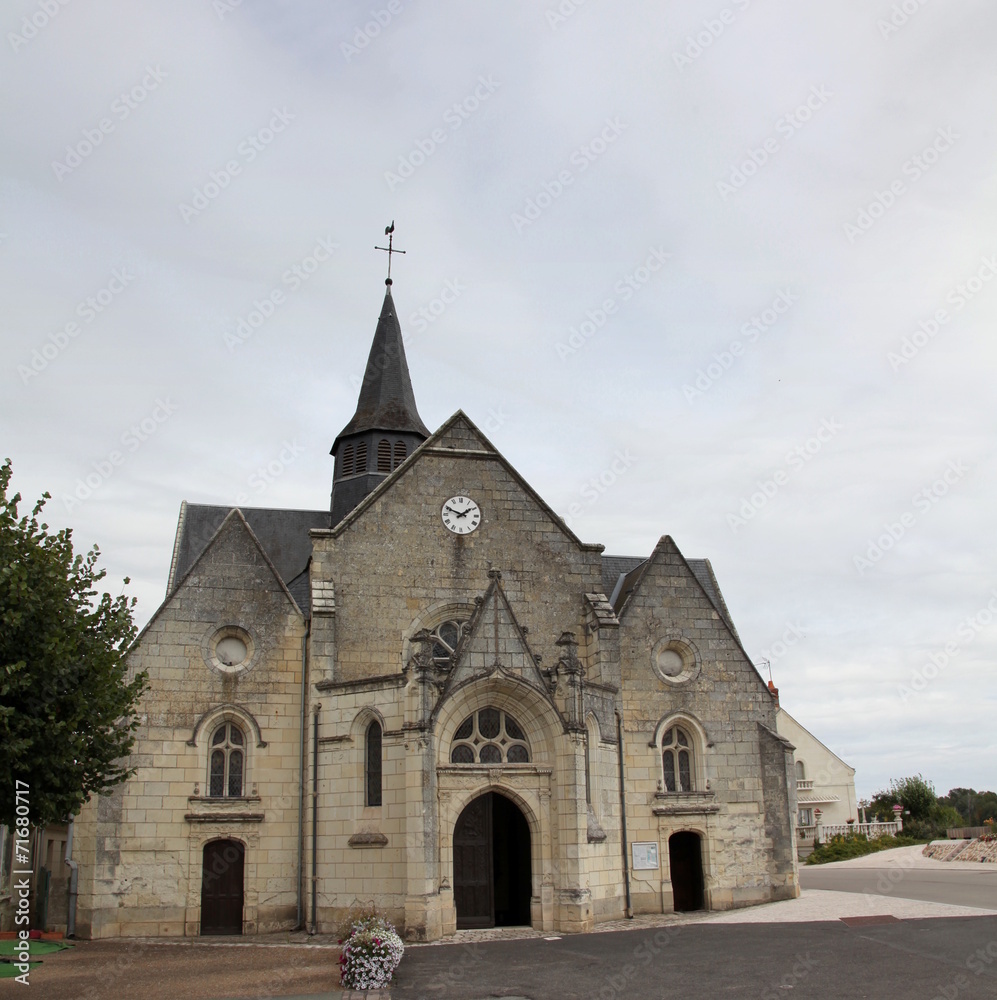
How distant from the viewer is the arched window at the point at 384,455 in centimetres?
2962

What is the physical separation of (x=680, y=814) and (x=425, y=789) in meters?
7.49

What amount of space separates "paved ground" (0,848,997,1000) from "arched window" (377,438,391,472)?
13.7 m

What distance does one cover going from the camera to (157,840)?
2098 cm

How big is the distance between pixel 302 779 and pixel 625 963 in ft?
30.2

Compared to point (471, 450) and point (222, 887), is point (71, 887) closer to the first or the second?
point (222, 887)

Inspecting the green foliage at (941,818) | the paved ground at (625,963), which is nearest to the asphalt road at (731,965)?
the paved ground at (625,963)

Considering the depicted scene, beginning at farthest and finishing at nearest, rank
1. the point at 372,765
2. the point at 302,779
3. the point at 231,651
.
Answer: the point at 231,651
the point at 302,779
the point at 372,765

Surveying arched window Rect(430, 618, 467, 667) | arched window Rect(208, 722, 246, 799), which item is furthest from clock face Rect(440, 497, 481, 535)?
arched window Rect(208, 722, 246, 799)

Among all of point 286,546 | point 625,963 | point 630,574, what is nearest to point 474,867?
point 625,963

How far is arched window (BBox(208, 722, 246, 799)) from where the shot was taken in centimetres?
2183

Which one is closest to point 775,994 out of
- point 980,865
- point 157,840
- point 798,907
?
point 798,907

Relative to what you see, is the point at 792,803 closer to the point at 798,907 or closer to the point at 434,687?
the point at 798,907

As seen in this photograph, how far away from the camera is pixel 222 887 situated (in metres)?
21.2

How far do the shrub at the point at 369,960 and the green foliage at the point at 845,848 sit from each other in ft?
101
